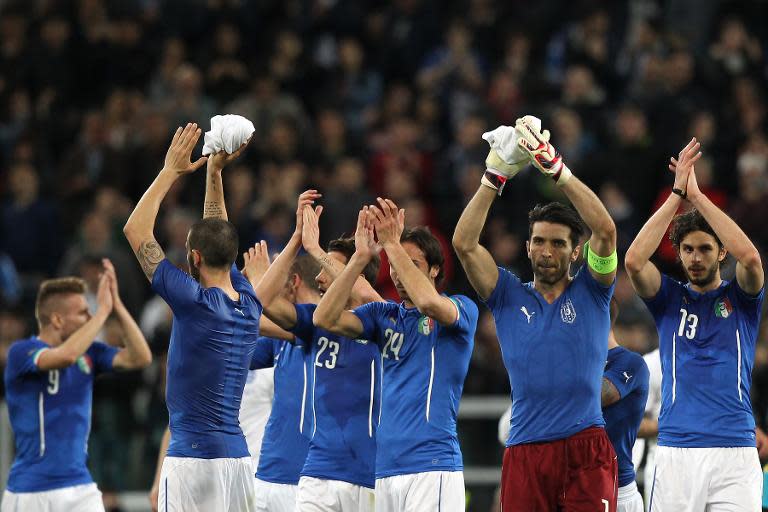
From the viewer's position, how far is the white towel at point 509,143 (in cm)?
805

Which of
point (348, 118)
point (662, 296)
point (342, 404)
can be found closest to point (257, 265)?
point (342, 404)

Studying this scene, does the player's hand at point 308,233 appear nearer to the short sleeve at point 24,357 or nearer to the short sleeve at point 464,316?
the short sleeve at point 464,316

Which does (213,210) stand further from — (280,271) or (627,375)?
(627,375)

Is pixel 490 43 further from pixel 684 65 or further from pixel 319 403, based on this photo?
pixel 319 403

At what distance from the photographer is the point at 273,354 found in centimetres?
1014

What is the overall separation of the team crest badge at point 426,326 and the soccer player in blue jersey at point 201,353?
106 cm

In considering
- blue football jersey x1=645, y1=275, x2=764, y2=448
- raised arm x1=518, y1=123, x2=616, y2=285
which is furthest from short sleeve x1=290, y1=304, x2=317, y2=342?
blue football jersey x1=645, y1=275, x2=764, y2=448

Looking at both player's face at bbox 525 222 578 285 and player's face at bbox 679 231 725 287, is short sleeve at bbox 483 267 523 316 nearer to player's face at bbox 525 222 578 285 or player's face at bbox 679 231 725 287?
player's face at bbox 525 222 578 285

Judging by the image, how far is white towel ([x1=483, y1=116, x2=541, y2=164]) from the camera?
26.4 ft

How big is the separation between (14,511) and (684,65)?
34.1 ft

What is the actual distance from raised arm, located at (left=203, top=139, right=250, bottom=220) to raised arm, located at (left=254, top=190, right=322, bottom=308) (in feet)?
1.67

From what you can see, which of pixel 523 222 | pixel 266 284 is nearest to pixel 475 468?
pixel 523 222

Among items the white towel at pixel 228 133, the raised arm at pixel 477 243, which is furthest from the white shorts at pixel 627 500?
the white towel at pixel 228 133

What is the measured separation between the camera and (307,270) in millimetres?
9969
